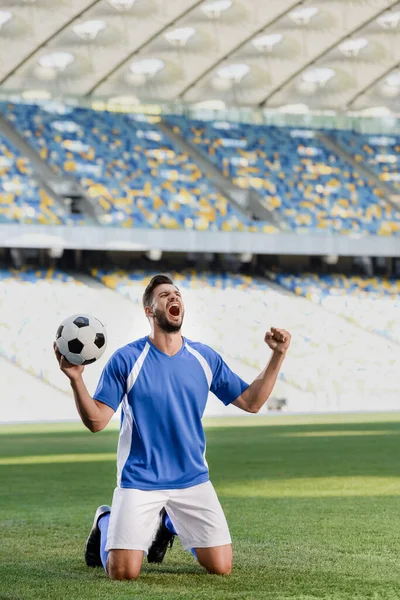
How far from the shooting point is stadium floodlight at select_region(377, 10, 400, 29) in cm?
3728

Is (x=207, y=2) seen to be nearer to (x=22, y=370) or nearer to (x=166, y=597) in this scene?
(x=22, y=370)

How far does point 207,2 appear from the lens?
35.2m

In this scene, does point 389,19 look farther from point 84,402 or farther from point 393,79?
point 84,402

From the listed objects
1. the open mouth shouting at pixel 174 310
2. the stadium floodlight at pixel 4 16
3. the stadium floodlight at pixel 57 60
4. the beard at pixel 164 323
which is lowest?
the beard at pixel 164 323

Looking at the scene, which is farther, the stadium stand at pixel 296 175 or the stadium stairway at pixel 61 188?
the stadium stand at pixel 296 175

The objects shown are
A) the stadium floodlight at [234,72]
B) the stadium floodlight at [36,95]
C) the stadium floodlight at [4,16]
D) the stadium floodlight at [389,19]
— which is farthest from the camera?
the stadium floodlight at [36,95]

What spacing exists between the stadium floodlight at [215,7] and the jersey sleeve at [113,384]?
1196 inches

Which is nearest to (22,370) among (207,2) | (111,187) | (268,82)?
(111,187)

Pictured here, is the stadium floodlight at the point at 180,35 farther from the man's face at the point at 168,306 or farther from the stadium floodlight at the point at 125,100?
the man's face at the point at 168,306

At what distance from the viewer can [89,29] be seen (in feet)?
121

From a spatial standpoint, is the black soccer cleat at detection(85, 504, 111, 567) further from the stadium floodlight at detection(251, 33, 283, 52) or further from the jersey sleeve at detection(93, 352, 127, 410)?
the stadium floodlight at detection(251, 33, 283, 52)

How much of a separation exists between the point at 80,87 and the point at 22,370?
13031 millimetres

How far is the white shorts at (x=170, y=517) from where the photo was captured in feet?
20.7

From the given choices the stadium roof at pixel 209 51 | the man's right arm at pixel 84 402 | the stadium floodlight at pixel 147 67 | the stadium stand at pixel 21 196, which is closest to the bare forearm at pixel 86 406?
the man's right arm at pixel 84 402
